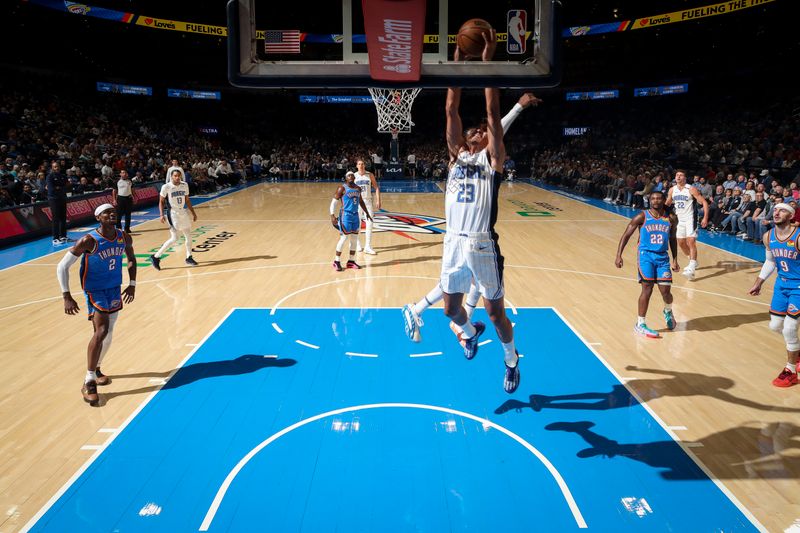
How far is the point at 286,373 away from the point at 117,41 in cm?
3351

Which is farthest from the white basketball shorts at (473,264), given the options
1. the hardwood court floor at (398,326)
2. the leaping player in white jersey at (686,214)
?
the leaping player in white jersey at (686,214)

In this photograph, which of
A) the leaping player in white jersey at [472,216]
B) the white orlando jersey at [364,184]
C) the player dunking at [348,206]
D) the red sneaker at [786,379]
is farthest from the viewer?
the white orlando jersey at [364,184]

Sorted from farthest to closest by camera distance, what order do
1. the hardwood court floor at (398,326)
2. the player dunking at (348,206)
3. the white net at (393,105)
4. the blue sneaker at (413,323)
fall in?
the white net at (393,105) < the player dunking at (348,206) < the blue sneaker at (413,323) < the hardwood court floor at (398,326)

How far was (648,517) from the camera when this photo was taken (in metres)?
3.73

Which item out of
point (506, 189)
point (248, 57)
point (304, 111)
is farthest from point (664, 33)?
point (248, 57)

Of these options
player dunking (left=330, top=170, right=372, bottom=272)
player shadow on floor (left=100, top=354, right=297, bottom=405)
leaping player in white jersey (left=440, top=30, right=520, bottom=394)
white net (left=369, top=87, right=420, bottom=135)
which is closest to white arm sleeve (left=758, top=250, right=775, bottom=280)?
leaping player in white jersey (left=440, top=30, right=520, bottom=394)

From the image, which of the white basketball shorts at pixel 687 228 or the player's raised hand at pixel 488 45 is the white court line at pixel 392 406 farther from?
the white basketball shorts at pixel 687 228

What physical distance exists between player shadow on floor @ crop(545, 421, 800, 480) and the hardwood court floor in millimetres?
16

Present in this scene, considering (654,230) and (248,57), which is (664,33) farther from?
(248,57)

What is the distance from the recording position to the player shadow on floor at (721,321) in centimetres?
757

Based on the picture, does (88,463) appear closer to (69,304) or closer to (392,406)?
(69,304)

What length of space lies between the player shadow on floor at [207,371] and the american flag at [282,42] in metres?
3.25

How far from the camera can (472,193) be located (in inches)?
169

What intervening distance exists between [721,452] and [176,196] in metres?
9.27
